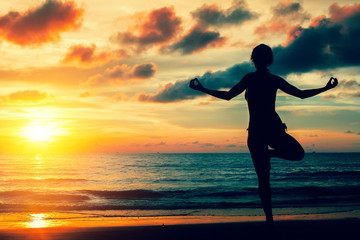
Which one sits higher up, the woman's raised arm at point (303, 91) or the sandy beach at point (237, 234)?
the woman's raised arm at point (303, 91)

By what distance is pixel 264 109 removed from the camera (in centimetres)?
361

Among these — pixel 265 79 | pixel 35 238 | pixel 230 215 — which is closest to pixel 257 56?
pixel 265 79

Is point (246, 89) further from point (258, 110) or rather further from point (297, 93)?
point (297, 93)

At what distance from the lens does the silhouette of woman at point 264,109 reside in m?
3.53

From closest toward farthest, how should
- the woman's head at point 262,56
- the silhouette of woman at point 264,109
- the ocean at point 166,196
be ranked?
the silhouette of woman at point 264,109, the woman's head at point 262,56, the ocean at point 166,196

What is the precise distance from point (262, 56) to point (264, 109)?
666 millimetres

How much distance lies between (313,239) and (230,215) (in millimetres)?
4891

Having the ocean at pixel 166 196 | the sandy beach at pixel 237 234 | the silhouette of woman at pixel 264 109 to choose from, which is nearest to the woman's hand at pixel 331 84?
the silhouette of woman at pixel 264 109

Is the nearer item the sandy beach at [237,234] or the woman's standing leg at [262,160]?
the woman's standing leg at [262,160]

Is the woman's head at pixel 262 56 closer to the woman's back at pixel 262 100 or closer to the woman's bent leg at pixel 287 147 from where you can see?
the woman's back at pixel 262 100

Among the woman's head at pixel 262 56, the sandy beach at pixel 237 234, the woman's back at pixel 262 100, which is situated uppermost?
the woman's head at pixel 262 56

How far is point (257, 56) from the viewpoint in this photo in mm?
3781

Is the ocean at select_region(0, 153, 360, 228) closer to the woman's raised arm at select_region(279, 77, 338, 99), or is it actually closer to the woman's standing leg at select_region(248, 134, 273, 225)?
the woman's standing leg at select_region(248, 134, 273, 225)

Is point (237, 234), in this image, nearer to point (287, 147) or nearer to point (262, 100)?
point (287, 147)
